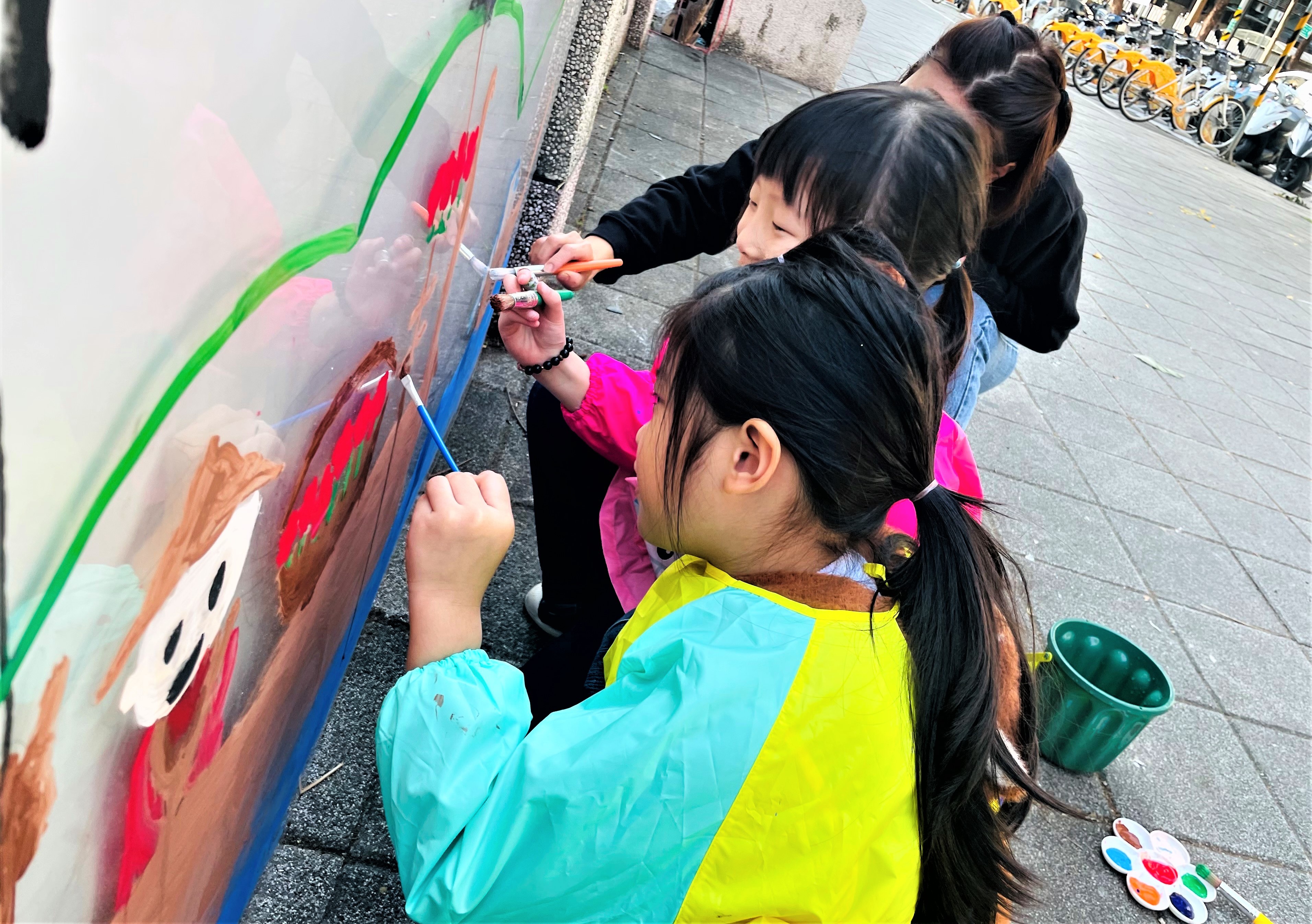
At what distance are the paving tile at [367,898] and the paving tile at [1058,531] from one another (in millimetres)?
2216

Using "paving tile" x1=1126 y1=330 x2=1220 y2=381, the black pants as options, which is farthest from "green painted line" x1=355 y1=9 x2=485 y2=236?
"paving tile" x1=1126 y1=330 x2=1220 y2=381

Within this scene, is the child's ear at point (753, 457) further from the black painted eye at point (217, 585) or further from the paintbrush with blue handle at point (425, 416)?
the black painted eye at point (217, 585)

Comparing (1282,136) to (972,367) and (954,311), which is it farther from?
(954,311)

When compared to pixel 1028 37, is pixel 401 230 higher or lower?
lower

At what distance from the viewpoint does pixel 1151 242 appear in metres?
7.21

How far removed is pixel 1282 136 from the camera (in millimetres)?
12867

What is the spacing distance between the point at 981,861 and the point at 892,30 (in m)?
11.6

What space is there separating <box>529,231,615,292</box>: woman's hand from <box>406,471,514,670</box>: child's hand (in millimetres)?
602

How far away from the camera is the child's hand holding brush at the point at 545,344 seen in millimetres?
1504

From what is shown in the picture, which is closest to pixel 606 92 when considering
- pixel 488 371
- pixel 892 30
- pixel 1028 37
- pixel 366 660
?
pixel 488 371

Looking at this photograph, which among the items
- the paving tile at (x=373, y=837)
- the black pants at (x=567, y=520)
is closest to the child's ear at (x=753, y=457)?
the black pants at (x=567, y=520)

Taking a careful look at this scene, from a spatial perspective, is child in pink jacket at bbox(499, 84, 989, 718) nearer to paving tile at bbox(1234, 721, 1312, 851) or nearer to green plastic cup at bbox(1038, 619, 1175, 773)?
green plastic cup at bbox(1038, 619, 1175, 773)

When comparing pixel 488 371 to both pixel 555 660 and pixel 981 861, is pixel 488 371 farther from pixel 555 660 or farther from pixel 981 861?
pixel 981 861

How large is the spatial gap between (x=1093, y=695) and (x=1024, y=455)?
68.6 inches
